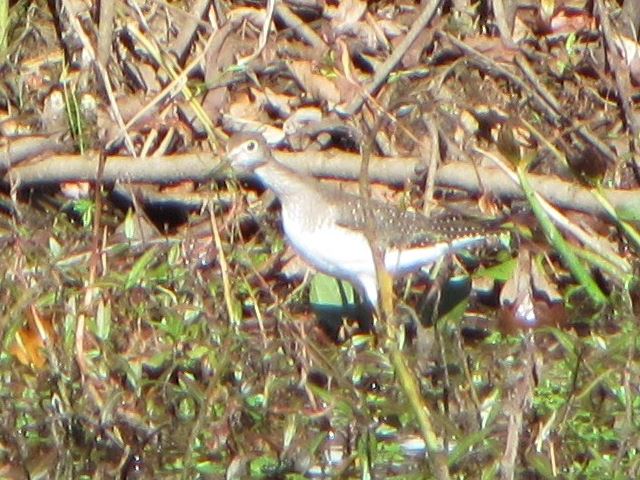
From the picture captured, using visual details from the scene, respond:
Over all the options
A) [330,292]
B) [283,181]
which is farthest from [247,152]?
[330,292]

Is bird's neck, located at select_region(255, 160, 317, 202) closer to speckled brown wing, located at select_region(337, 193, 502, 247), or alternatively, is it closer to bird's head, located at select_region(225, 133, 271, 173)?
bird's head, located at select_region(225, 133, 271, 173)

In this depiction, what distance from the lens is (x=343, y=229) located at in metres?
6.96

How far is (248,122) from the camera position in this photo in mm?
8133

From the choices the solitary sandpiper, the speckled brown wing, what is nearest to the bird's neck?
the solitary sandpiper

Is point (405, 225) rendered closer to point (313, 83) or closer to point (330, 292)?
point (330, 292)

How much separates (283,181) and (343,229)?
31 centimetres

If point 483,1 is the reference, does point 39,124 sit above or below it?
below

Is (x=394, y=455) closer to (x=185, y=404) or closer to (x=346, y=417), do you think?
(x=346, y=417)

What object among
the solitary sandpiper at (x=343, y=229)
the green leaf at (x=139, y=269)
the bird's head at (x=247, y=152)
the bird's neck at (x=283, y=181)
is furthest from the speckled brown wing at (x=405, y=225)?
the green leaf at (x=139, y=269)

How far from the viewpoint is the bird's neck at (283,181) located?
278 inches

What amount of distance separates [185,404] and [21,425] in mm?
537

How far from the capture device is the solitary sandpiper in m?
6.87

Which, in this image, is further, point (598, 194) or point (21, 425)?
point (598, 194)

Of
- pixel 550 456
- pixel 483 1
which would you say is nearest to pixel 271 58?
pixel 483 1
